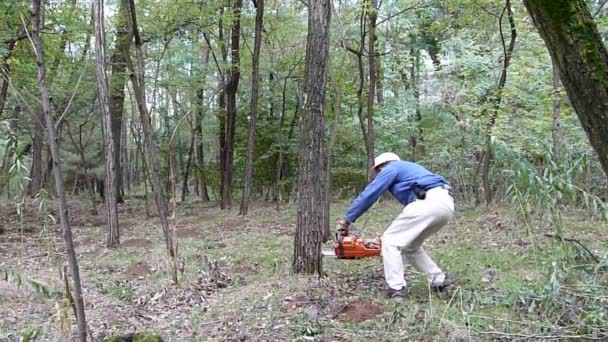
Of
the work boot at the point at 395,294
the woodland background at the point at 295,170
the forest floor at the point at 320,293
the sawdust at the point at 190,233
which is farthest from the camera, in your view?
the sawdust at the point at 190,233

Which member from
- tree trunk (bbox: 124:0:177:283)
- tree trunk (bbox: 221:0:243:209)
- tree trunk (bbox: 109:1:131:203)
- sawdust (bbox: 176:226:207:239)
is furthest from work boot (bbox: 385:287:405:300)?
tree trunk (bbox: 221:0:243:209)

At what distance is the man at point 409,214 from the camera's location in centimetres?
457

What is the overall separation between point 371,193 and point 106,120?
544 centimetres

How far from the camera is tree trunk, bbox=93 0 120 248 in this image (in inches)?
306

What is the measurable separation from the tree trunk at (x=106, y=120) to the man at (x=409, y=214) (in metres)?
5.12

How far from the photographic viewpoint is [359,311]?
4.20 metres

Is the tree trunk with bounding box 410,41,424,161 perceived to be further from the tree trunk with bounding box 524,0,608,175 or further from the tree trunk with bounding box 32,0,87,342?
the tree trunk with bounding box 32,0,87,342

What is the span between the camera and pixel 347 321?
4.03 metres

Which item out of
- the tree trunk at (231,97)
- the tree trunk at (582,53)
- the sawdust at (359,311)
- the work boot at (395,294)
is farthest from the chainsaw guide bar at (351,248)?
the tree trunk at (231,97)

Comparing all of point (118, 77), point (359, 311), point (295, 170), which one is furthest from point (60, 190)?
point (295, 170)

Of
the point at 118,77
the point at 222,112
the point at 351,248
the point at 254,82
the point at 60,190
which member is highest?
the point at 118,77

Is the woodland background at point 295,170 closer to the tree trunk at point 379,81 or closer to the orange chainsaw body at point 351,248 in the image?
the tree trunk at point 379,81

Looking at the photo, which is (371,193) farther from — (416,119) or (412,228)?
(416,119)

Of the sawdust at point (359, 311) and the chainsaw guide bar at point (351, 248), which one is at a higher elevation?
the chainsaw guide bar at point (351, 248)
